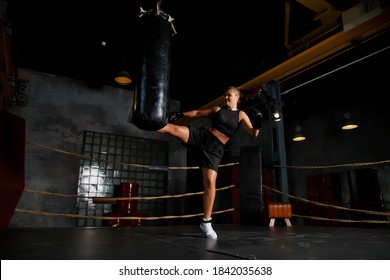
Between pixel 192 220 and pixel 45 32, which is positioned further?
pixel 192 220

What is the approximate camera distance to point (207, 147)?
7.46 feet

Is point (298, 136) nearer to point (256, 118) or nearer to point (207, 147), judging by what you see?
point (256, 118)

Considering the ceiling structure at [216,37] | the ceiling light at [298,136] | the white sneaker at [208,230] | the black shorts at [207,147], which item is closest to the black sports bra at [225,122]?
the black shorts at [207,147]

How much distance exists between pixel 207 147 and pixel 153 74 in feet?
2.57

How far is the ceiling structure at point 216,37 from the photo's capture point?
409 cm

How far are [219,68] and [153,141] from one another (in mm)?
2782

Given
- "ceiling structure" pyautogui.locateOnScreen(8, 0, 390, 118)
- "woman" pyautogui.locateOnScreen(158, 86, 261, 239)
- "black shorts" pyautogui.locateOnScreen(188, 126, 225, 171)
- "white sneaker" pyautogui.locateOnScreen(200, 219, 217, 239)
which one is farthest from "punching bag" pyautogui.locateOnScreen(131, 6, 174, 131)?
"ceiling structure" pyautogui.locateOnScreen(8, 0, 390, 118)

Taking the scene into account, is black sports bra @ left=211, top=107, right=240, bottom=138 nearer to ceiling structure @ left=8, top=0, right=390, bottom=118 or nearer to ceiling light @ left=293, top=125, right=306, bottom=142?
ceiling structure @ left=8, top=0, right=390, bottom=118

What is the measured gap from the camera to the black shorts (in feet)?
7.45

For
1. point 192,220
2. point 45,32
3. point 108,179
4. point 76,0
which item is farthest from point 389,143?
point 45,32

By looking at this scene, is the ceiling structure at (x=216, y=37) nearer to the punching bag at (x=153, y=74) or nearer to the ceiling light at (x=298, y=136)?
the ceiling light at (x=298, y=136)

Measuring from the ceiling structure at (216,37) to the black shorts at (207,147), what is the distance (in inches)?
75.7
